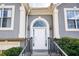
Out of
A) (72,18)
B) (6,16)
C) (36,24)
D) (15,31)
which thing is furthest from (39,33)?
(6,16)

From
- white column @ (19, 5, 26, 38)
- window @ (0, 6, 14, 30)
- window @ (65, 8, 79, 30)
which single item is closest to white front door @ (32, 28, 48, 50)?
white column @ (19, 5, 26, 38)

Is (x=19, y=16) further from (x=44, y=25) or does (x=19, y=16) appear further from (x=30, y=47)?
(x=30, y=47)

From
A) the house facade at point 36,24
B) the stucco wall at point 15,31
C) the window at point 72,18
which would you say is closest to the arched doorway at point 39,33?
the house facade at point 36,24

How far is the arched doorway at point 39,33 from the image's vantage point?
434cm

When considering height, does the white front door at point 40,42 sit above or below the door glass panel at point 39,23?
below

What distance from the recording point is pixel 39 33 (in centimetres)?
509

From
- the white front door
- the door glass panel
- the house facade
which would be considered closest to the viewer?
the white front door

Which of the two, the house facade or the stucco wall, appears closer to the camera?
the house facade

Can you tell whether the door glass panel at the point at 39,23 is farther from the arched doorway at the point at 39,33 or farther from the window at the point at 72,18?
the window at the point at 72,18

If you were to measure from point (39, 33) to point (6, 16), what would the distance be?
56.5 inches

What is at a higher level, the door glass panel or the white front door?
the door glass panel

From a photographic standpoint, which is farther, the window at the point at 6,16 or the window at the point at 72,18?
the window at the point at 6,16

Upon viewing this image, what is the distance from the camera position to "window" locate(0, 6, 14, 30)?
5.06 meters

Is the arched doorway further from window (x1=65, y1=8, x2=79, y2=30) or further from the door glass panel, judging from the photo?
window (x1=65, y1=8, x2=79, y2=30)
